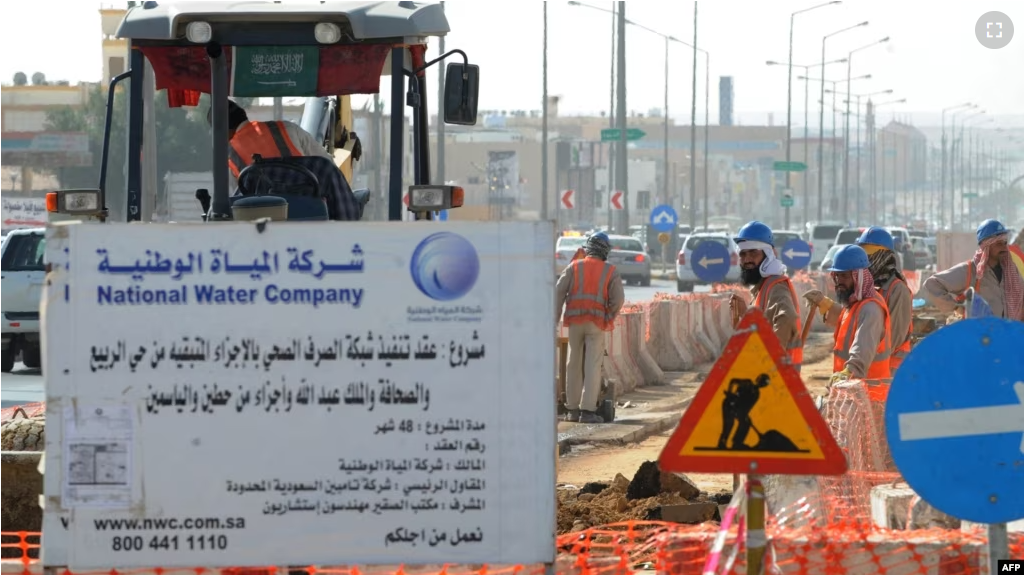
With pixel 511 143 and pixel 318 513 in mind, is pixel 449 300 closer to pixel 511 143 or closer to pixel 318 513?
pixel 318 513

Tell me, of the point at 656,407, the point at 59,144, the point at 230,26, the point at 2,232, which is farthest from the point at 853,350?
the point at 59,144

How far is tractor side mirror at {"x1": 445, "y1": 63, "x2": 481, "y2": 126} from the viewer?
27.3 ft

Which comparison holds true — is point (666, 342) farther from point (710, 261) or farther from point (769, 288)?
point (769, 288)

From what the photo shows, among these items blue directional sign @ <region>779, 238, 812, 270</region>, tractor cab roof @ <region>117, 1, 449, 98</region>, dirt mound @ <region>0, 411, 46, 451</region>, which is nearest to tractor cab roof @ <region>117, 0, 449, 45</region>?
tractor cab roof @ <region>117, 1, 449, 98</region>

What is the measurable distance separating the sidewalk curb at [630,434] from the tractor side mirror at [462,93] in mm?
6557

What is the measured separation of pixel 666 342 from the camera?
74.6 ft

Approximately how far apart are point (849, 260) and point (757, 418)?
526 cm

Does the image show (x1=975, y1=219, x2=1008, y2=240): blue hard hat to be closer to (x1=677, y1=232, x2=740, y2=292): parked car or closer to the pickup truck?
the pickup truck

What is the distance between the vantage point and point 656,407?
1812cm

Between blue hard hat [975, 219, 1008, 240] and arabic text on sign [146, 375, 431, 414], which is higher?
blue hard hat [975, 219, 1008, 240]

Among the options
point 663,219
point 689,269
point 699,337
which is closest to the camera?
point 699,337

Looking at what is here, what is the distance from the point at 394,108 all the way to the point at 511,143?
125m

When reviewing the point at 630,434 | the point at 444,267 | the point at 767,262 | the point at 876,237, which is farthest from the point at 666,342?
the point at 444,267

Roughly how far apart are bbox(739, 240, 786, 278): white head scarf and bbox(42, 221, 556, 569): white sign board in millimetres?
6105
